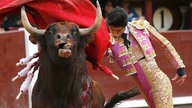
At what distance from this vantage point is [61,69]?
482cm

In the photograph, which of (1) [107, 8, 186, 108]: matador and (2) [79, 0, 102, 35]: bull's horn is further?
(1) [107, 8, 186, 108]: matador

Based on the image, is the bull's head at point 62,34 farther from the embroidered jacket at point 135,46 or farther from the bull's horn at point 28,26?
the embroidered jacket at point 135,46

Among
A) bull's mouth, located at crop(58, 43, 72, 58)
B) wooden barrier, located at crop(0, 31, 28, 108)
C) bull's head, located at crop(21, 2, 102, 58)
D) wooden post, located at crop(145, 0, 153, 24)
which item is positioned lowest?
wooden barrier, located at crop(0, 31, 28, 108)

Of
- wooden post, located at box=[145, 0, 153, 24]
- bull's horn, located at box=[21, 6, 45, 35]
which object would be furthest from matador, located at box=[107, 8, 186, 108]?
wooden post, located at box=[145, 0, 153, 24]

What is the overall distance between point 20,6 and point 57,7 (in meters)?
0.26

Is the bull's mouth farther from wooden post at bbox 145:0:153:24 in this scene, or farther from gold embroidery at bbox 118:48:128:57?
wooden post at bbox 145:0:153:24

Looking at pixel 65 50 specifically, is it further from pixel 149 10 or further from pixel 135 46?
pixel 149 10

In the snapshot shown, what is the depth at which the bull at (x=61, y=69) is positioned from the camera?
4.69 metres

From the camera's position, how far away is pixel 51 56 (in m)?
4.70

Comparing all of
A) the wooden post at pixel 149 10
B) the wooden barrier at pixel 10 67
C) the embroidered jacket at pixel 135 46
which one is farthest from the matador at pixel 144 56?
the wooden post at pixel 149 10

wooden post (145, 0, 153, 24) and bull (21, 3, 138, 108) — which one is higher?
wooden post (145, 0, 153, 24)

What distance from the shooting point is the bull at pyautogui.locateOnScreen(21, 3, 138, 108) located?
4.69 m

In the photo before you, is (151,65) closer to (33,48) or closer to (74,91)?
(74,91)

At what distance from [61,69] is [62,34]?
336mm
